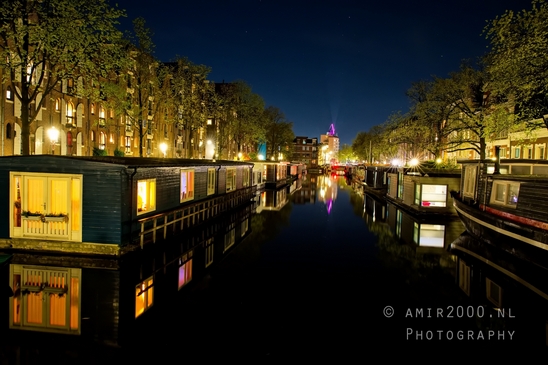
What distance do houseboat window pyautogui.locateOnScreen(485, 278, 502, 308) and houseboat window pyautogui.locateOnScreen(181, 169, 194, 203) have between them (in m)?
15.5

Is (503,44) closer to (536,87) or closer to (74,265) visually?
(536,87)

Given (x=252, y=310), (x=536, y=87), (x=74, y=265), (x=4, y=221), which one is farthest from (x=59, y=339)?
(x=536, y=87)

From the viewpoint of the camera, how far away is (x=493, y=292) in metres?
12.6

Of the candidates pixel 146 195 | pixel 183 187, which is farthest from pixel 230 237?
pixel 146 195

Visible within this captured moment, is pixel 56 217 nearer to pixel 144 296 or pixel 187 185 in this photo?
pixel 144 296

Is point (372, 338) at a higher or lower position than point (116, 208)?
lower

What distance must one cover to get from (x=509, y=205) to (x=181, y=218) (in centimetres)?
1557

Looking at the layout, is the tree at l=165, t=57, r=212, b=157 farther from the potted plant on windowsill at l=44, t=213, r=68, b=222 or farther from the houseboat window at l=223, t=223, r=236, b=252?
the potted plant on windowsill at l=44, t=213, r=68, b=222

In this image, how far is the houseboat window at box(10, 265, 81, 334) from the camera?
916 cm

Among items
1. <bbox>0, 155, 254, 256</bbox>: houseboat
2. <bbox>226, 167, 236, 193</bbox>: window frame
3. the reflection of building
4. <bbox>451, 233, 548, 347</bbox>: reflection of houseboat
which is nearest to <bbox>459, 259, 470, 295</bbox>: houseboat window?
<bbox>451, 233, 548, 347</bbox>: reflection of houseboat

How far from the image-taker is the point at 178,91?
4609cm

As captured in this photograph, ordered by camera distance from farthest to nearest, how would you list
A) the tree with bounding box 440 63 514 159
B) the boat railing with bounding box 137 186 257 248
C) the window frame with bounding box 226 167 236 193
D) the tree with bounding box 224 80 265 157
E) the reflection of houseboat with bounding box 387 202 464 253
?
1. the tree with bounding box 224 80 265 157
2. the tree with bounding box 440 63 514 159
3. the window frame with bounding box 226 167 236 193
4. the reflection of houseboat with bounding box 387 202 464 253
5. the boat railing with bounding box 137 186 257 248

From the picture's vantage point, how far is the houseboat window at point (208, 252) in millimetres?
15680

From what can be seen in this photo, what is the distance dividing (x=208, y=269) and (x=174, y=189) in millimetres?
7412
